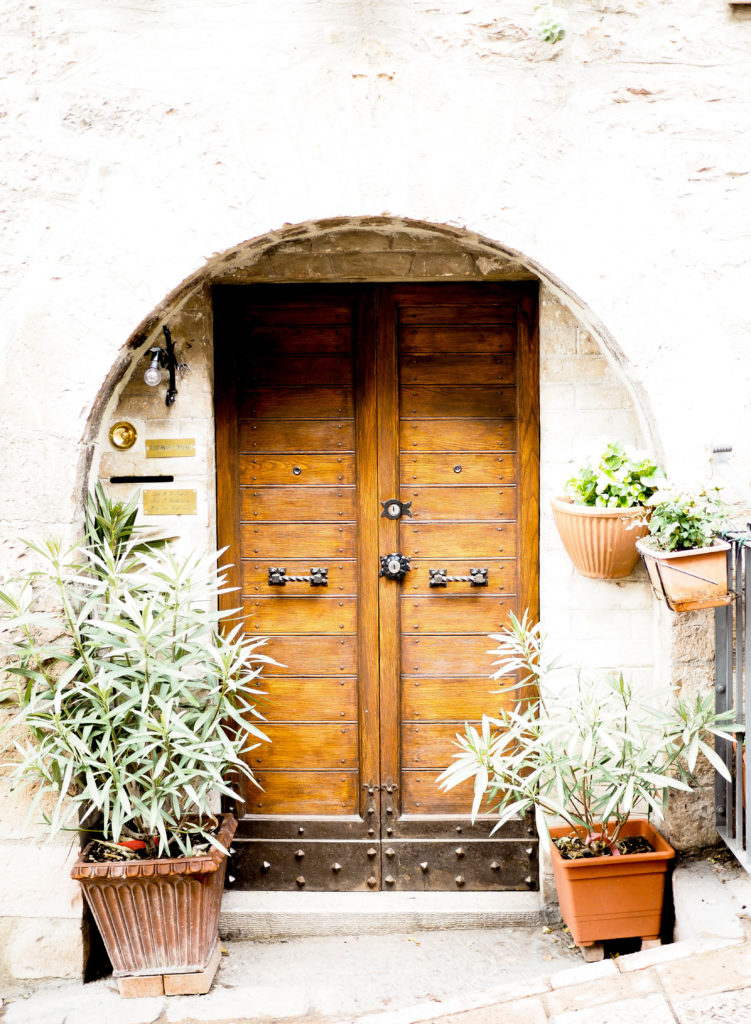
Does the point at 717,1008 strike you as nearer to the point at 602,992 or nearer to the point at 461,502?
the point at 602,992

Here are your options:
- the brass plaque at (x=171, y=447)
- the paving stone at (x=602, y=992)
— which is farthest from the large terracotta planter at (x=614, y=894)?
the brass plaque at (x=171, y=447)

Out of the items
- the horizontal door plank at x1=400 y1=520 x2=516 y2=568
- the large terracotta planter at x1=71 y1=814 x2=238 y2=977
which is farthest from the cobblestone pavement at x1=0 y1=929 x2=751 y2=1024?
the horizontal door plank at x1=400 y1=520 x2=516 y2=568

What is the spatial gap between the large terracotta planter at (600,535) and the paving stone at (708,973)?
1.09 metres

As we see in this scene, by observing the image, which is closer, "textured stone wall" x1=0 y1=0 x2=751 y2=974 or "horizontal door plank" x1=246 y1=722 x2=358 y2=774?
"textured stone wall" x1=0 y1=0 x2=751 y2=974

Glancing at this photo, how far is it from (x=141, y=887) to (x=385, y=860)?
3.22 feet

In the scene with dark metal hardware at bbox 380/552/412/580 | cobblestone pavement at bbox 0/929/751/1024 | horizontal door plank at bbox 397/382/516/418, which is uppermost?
horizontal door plank at bbox 397/382/516/418

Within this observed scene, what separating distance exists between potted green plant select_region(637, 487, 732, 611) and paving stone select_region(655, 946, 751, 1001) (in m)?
0.93

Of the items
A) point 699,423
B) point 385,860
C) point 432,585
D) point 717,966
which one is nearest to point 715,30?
point 699,423

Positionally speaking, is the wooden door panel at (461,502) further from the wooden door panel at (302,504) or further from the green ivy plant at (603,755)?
the green ivy plant at (603,755)

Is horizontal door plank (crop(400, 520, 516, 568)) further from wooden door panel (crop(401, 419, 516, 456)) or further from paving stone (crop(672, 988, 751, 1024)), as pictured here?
paving stone (crop(672, 988, 751, 1024))

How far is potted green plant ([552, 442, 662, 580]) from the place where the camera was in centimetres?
259

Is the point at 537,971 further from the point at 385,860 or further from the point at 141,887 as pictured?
the point at 141,887

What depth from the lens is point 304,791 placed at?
10.9 feet

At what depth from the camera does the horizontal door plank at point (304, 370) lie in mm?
3238
